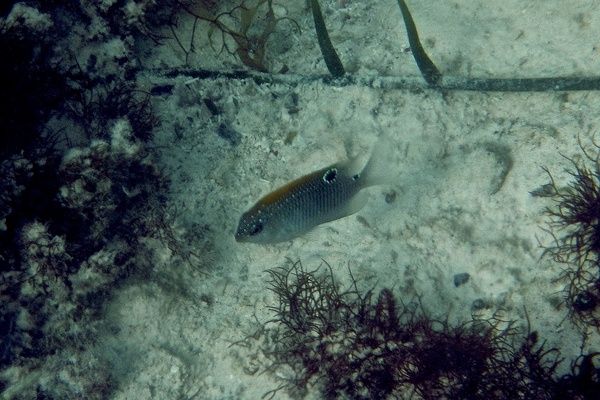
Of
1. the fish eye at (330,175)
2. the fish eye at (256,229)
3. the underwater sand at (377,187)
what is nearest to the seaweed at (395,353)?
the underwater sand at (377,187)

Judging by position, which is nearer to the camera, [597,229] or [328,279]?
[597,229]

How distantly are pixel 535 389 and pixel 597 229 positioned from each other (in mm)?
1666

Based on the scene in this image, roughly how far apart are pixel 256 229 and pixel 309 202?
0.50 meters

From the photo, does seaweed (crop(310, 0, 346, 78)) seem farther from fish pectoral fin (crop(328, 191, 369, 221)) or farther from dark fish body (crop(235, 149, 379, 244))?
fish pectoral fin (crop(328, 191, 369, 221))

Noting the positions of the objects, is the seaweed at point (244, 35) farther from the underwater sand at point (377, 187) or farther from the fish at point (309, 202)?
the fish at point (309, 202)

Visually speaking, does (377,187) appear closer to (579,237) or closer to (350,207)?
(350,207)

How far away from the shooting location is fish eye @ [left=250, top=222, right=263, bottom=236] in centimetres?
297

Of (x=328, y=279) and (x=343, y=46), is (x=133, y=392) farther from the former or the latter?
(x=343, y=46)

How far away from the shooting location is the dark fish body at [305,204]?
2.83 meters

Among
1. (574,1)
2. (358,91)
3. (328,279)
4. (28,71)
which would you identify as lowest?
(328,279)

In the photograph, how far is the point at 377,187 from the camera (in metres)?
4.23

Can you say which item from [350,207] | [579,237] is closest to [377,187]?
[350,207]

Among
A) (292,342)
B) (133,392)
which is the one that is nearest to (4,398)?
(133,392)

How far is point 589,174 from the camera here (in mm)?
3695
